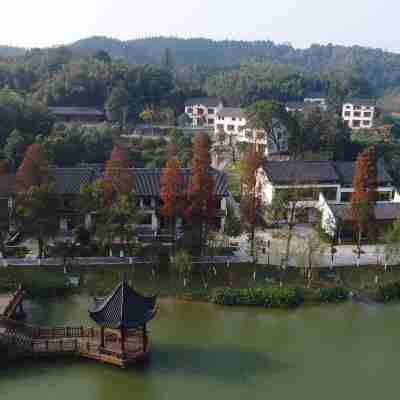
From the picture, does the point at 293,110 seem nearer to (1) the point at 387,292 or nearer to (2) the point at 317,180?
(2) the point at 317,180

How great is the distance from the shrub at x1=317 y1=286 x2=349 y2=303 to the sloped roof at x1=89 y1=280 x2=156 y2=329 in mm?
7650

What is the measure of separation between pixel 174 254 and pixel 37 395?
9.32m

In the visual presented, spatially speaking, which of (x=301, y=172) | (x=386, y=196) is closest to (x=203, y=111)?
(x=301, y=172)

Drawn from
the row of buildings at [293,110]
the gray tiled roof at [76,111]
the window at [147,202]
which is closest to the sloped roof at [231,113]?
the row of buildings at [293,110]

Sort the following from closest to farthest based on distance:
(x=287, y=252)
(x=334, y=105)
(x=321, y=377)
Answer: (x=321, y=377), (x=287, y=252), (x=334, y=105)

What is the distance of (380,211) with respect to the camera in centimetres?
2706

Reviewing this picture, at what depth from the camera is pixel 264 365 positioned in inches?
650

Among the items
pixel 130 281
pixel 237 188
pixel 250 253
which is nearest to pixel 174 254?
pixel 130 281

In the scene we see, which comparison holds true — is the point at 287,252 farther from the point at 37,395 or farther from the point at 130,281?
the point at 37,395

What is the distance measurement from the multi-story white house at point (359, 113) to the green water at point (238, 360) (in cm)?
4439

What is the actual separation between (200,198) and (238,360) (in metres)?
8.03

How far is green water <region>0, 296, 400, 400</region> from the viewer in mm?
15172

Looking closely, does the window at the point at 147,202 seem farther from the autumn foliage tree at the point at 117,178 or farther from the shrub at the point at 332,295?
the shrub at the point at 332,295

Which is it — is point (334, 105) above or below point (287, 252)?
above
